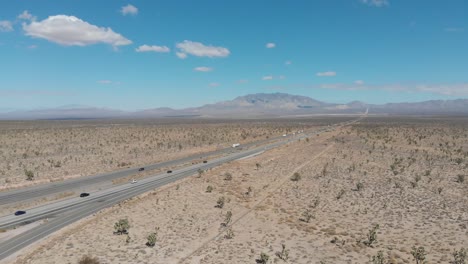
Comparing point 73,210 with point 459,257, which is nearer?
point 459,257

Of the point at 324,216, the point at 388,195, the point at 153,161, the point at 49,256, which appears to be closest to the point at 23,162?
the point at 153,161

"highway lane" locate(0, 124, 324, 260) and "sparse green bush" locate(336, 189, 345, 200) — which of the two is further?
"sparse green bush" locate(336, 189, 345, 200)

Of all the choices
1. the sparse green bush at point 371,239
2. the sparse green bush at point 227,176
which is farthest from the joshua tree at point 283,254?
the sparse green bush at point 227,176

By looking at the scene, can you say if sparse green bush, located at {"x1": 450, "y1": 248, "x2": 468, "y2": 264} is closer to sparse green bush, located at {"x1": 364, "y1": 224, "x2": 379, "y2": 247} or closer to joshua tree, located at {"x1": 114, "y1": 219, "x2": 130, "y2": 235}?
sparse green bush, located at {"x1": 364, "y1": 224, "x2": 379, "y2": 247}

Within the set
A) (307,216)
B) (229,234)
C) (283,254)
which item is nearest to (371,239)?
(283,254)

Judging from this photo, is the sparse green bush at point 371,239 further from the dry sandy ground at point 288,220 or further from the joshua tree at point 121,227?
the joshua tree at point 121,227

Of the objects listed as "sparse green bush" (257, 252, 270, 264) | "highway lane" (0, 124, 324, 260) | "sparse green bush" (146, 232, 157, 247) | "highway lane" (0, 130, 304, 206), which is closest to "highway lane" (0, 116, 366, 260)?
"highway lane" (0, 124, 324, 260)

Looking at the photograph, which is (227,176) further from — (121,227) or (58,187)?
(58,187)

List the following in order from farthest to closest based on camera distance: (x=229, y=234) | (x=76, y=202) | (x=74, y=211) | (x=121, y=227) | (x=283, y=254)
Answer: (x=76, y=202) < (x=74, y=211) < (x=121, y=227) < (x=229, y=234) < (x=283, y=254)

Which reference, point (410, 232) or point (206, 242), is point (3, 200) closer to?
point (206, 242)
